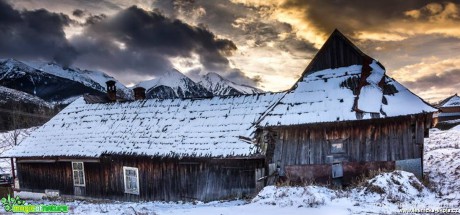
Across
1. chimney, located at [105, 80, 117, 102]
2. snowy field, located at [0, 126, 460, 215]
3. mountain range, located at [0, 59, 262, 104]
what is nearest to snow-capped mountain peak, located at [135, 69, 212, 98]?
mountain range, located at [0, 59, 262, 104]

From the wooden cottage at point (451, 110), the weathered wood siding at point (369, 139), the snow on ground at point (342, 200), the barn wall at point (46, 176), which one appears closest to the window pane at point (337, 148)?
the weathered wood siding at point (369, 139)

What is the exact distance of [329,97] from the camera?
49.7ft

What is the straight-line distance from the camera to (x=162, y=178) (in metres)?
17.2

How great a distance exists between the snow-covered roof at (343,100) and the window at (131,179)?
7678 mm

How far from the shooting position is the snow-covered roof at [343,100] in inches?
545

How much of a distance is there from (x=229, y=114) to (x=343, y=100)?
601 centimetres

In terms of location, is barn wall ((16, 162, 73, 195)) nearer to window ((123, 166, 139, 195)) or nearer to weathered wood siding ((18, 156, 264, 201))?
weathered wood siding ((18, 156, 264, 201))

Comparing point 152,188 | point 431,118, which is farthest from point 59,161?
point 431,118

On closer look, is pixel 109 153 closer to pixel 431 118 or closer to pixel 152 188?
pixel 152 188

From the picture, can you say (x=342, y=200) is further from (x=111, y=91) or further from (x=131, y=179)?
(x=111, y=91)

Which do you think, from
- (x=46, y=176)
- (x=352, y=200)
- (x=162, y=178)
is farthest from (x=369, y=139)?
(x=46, y=176)

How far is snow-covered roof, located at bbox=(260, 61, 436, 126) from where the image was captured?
45.4ft

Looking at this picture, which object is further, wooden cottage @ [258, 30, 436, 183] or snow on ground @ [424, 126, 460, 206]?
wooden cottage @ [258, 30, 436, 183]

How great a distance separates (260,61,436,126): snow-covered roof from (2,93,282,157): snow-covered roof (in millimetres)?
2103
